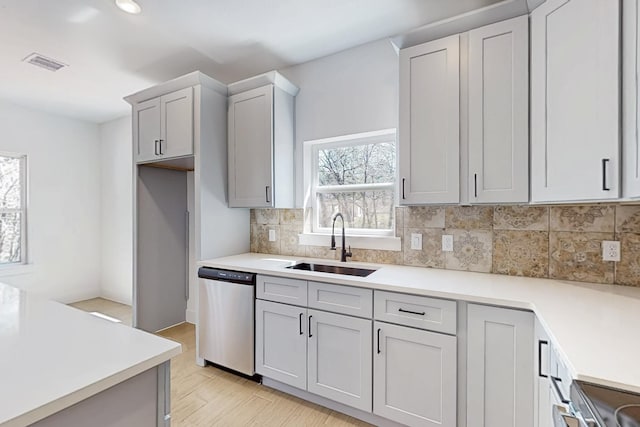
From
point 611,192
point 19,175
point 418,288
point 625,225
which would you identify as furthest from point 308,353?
point 19,175

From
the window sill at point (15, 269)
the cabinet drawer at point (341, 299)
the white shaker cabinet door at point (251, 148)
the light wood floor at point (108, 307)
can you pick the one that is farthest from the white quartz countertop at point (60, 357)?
the window sill at point (15, 269)

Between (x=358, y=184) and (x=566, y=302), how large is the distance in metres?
1.64

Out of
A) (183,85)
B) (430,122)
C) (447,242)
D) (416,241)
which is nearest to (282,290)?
(416,241)

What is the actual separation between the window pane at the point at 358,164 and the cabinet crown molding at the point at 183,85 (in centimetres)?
108

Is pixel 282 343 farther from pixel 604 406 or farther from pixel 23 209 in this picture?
pixel 23 209

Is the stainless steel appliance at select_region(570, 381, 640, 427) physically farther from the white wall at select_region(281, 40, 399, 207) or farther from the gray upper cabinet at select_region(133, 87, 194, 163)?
the gray upper cabinet at select_region(133, 87, 194, 163)

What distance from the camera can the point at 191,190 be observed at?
3.58m

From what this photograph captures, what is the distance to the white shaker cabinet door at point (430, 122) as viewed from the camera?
184cm

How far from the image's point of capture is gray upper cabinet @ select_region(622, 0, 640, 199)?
3.76 feet

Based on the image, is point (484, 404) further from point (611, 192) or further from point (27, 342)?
point (27, 342)

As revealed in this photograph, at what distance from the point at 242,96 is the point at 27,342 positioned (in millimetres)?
2282

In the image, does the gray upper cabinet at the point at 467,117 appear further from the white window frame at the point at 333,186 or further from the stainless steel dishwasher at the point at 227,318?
the stainless steel dishwasher at the point at 227,318

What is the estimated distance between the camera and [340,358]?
189cm

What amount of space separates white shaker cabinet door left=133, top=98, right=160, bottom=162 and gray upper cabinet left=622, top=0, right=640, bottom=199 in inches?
124
